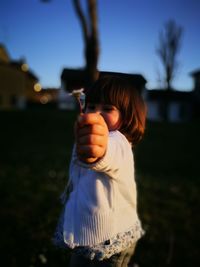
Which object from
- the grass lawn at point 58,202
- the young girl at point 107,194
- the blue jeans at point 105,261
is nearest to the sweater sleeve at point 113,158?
the young girl at point 107,194

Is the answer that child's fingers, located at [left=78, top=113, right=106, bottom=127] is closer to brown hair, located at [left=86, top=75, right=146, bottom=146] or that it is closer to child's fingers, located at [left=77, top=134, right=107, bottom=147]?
child's fingers, located at [left=77, top=134, right=107, bottom=147]

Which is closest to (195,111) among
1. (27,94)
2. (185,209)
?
(27,94)

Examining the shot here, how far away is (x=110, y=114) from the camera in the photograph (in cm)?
159

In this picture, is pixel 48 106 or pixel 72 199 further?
pixel 48 106

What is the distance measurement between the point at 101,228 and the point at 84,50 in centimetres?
170

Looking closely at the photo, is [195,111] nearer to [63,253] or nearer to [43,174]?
[43,174]

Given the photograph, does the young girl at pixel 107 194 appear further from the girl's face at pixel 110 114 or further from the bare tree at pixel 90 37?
the bare tree at pixel 90 37

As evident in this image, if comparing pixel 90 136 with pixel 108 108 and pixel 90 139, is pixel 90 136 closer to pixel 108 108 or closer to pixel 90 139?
pixel 90 139

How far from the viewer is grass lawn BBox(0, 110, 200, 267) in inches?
131

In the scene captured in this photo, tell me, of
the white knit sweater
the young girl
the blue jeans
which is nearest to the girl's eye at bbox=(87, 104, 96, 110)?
the young girl

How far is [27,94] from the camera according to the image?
36.7 metres

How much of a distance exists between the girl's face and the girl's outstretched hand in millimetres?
Result: 420

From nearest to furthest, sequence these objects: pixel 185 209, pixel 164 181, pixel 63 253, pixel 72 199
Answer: pixel 72 199, pixel 63 253, pixel 185 209, pixel 164 181

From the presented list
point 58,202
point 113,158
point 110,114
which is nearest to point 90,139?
point 113,158
